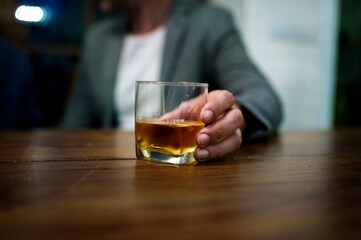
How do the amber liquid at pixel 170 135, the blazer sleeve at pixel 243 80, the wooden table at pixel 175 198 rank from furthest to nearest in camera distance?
1. the blazer sleeve at pixel 243 80
2. the amber liquid at pixel 170 135
3. the wooden table at pixel 175 198

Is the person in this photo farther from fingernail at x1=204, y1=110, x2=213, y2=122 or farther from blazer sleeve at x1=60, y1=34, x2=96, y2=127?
fingernail at x1=204, y1=110, x2=213, y2=122

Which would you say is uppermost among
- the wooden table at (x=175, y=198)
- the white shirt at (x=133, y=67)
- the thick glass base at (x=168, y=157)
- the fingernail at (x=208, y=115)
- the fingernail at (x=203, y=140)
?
the white shirt at (x=133, y=67)

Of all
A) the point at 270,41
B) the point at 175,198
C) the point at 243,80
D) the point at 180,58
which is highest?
the point at 270,41

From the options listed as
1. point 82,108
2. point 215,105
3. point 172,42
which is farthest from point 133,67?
point 215,105

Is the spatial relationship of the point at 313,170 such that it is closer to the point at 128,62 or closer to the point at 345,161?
the point at 345,161

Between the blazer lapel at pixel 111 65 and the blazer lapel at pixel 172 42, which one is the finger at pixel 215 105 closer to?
the blazer lapel at pixel 172 42

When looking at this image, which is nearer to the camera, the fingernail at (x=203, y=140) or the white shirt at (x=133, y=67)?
the fingernail at (x=203, y=140)

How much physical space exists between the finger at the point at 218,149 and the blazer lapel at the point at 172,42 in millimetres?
815

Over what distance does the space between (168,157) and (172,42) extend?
3.22 ft

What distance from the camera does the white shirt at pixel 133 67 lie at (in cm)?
146

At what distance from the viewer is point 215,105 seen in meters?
0.56

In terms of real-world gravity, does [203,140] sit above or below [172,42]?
below

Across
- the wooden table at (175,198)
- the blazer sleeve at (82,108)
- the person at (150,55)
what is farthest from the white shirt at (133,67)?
the wooden table at (175,198)

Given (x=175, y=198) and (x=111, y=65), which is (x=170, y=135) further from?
(x=111, y=65)
